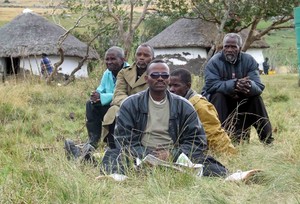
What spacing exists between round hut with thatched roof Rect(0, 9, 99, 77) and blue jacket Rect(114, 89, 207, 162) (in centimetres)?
1786

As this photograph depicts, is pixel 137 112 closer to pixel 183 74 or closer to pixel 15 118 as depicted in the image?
pixel 183 74

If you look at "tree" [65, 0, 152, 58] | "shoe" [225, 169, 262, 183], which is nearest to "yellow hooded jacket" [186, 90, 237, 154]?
"shoe" [225, 169, 262, 183]

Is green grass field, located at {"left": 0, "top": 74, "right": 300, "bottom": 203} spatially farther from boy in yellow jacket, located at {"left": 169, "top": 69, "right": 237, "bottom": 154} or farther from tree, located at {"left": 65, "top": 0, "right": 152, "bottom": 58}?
tree, located at {"left": 65, "top": 0, "right": 152, "bottom": 58}

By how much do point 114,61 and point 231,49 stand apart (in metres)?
1.20

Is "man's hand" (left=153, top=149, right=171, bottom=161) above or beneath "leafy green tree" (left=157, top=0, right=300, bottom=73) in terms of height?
beneath

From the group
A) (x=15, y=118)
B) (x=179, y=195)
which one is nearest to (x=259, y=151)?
(x=179, y=195)

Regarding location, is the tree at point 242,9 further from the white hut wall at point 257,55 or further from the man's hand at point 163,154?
the white hut wall at point 257,55

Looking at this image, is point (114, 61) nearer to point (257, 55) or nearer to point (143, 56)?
point (143, 56)

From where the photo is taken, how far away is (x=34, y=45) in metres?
23.8

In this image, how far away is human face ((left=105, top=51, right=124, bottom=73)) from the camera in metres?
6.43

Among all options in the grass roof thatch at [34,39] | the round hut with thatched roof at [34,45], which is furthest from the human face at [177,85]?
the grass roof thatch at [34,39]

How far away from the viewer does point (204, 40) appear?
25.6 meters

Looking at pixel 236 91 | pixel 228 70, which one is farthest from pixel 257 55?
pixel 236 91

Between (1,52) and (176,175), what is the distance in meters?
20.5
